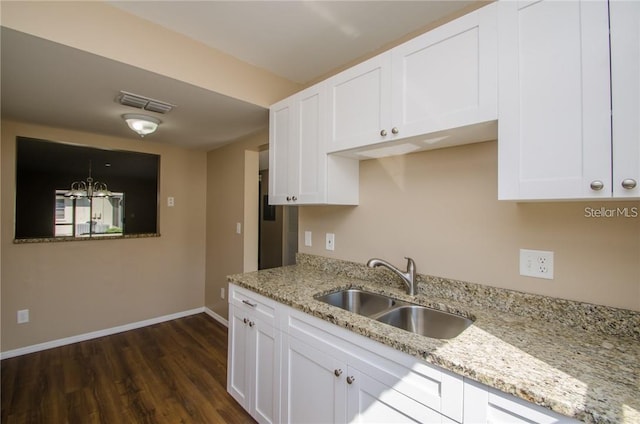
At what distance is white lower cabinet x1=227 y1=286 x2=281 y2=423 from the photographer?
64.5 inches

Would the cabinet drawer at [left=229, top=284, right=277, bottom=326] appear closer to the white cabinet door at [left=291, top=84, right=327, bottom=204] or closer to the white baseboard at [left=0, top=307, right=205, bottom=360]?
the white cabinet door at [left=291, top=84, right=327, bottom=204]

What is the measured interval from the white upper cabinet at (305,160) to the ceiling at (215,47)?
1.11 ft

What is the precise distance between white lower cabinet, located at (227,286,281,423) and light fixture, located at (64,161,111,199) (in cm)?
218

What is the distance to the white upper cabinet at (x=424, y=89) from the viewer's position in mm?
1175

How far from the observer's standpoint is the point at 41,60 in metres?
1.56

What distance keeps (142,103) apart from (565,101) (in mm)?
2518

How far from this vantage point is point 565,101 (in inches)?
38.9

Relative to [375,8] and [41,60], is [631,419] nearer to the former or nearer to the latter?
[375,8]

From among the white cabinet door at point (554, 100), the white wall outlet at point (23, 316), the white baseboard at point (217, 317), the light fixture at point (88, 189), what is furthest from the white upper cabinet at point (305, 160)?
the white wall outlet at point (23, 316)

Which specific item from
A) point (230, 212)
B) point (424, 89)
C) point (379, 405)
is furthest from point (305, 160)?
point (230, 212)

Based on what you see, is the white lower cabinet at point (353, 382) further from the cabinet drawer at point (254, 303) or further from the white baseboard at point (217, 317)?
the white baseboard at point (217, 317)

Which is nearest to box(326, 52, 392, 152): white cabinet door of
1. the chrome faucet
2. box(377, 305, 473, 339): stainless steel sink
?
the chrome faucet

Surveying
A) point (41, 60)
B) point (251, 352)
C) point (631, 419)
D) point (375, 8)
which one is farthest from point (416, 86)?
point (41, 60)

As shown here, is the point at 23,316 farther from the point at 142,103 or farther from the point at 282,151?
the point at 282,151
